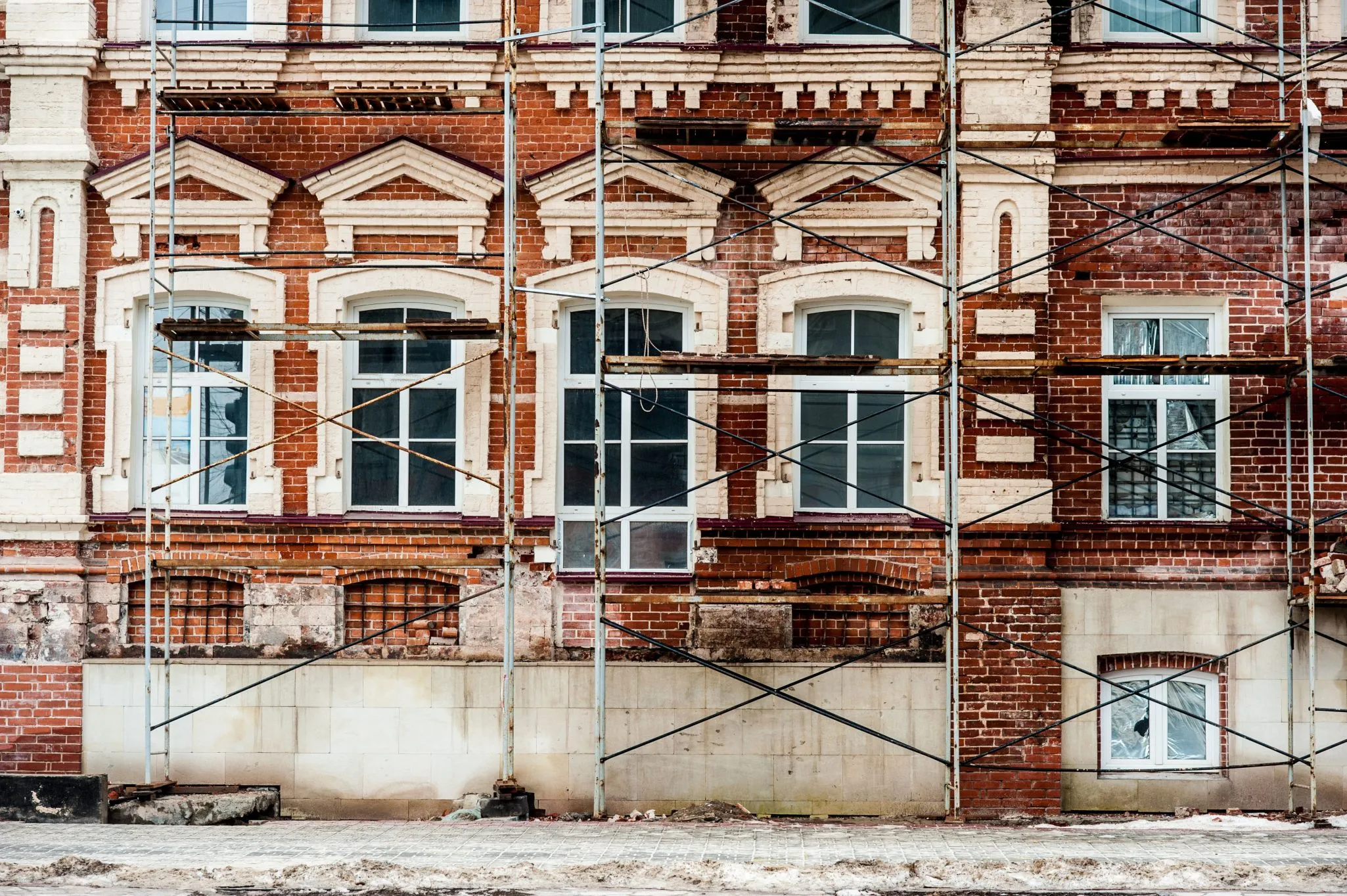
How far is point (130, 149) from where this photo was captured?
1057cm

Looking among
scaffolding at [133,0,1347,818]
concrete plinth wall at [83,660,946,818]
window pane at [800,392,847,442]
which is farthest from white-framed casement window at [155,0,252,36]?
window pane at [800,392,847,442]

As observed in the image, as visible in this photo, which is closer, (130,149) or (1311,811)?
(1311,811)

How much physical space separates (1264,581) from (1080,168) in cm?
376

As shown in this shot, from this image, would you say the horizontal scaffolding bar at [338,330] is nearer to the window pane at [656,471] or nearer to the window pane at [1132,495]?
the window pane at [656,471]

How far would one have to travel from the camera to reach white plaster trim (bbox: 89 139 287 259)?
34.4ft

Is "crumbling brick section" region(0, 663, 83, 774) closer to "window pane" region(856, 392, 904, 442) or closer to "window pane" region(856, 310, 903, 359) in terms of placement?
"window pane" region(856, 392, 904, 442)

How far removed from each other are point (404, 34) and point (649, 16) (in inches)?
83.9

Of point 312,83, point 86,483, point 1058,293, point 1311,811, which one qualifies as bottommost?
point 1311,811

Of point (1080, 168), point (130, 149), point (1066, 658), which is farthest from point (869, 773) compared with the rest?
point (130, 149)

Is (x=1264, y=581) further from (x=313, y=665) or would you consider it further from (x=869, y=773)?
(x=313, y=665)

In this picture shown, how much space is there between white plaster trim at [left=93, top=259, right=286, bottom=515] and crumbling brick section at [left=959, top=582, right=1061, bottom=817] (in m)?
5.96

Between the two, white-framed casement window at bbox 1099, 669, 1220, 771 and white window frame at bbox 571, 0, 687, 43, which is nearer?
white-framed casement window at bbox 1099, 669, 1220, 771

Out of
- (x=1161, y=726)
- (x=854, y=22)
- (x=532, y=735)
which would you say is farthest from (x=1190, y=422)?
(x=532, y=735)

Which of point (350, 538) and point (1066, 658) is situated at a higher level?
point (350, 538)
